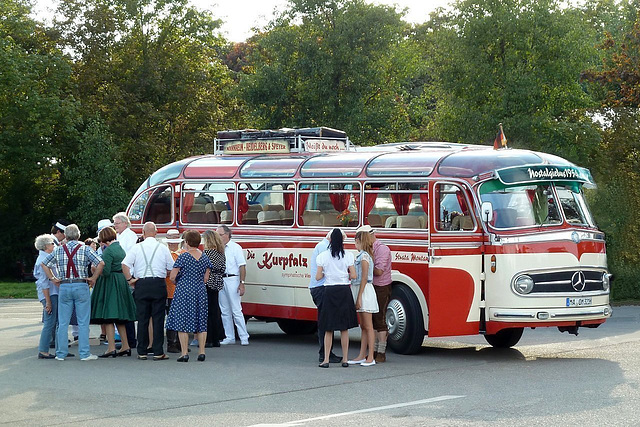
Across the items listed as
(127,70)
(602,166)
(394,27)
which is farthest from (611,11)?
(602,166)

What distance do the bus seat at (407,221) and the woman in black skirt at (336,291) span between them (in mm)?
1671

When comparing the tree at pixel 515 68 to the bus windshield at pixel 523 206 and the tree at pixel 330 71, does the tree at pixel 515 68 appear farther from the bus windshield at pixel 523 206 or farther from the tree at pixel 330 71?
the bus windshield at pixel 523 206

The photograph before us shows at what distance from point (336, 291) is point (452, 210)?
222 centimetres

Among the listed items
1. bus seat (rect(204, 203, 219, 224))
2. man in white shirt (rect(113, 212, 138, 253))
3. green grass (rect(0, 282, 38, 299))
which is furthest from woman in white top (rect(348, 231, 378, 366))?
green grass (rect(0, 282, 38, 299))

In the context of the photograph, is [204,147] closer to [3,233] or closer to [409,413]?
[3,233]

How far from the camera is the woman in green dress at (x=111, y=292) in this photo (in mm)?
15547

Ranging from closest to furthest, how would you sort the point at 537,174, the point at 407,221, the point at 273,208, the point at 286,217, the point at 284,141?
the point at 537,174, the point at 407,221, the point at 286,217, the point at 273,208, the point at 284,141

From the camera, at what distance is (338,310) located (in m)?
14.7

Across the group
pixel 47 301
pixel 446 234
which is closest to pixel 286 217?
pixel 446 234

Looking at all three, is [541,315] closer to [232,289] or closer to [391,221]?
[391,221]

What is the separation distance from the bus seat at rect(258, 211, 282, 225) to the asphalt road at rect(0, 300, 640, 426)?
2.10 m

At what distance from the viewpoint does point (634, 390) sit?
12055 mm

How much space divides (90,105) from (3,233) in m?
7.18

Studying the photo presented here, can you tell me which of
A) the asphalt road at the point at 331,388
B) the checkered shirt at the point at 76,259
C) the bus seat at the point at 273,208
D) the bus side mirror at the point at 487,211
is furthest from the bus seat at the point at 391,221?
the checkered shirt at the point at 76,259
